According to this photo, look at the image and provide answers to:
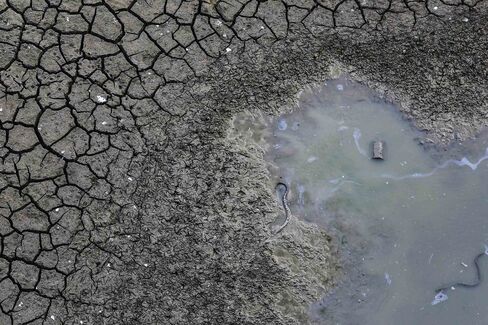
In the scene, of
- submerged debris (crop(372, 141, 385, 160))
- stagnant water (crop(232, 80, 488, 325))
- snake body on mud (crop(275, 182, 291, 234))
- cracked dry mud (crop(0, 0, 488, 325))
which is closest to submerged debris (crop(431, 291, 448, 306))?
stagnant water (crop(232, 80, 488, 325))

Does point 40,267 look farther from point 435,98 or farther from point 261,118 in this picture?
point 435,98

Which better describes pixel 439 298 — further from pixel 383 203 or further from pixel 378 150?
pixel 378 150

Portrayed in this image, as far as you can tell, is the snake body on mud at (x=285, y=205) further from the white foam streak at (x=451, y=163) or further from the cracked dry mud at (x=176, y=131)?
the white foam streak at (x=451, y=163)

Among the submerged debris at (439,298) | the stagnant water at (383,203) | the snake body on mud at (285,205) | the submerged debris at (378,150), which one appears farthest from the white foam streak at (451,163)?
the submerged debris at (439,298)

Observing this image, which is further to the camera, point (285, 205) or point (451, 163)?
point (451, 163)

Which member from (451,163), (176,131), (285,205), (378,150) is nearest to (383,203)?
(378,150)

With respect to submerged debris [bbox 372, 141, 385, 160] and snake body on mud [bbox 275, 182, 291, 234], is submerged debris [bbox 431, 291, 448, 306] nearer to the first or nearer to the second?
submerged debris [bbox 372, 141, 385, 160]
